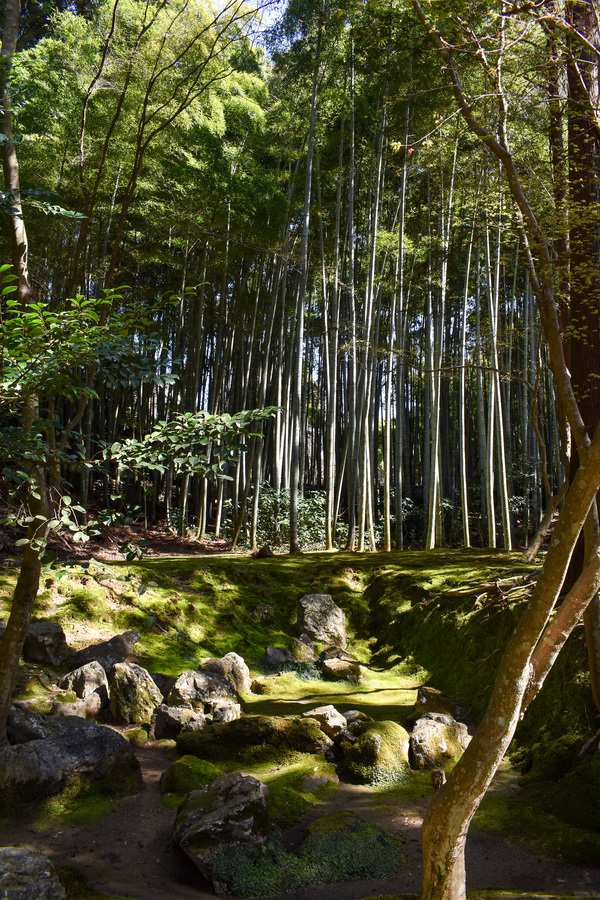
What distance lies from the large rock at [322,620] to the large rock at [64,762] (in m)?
2.94

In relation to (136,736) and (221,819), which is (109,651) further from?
(221,819)

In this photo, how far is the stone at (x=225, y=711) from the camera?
3758 millimetres

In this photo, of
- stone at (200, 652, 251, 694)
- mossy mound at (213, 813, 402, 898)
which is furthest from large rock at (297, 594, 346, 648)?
mossy mound at (213, 813, 402, 898)

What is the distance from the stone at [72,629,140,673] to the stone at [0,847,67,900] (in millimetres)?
2300

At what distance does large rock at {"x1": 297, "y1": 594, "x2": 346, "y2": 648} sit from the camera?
5.80 m

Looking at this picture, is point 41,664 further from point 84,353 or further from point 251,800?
point 84,353

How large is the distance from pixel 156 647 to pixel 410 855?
9.78ft

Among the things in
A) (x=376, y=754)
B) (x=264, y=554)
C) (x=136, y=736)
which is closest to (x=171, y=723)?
(x=136, y=736)

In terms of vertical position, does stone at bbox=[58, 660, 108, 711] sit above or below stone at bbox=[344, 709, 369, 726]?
above

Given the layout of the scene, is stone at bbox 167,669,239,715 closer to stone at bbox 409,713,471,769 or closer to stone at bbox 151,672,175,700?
stone at bbox 151,672,175,700

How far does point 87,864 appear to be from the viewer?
2266mm

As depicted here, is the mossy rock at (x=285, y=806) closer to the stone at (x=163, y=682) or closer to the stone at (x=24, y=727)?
the stone at (x=24, y=727)

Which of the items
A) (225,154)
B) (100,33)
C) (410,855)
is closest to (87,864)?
(410,855)

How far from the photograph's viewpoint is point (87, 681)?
385cm
